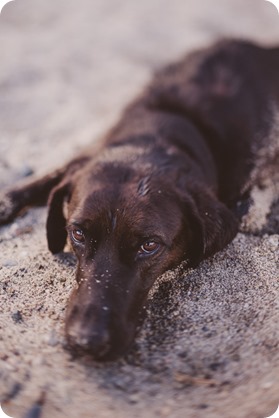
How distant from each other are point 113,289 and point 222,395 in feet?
2.27

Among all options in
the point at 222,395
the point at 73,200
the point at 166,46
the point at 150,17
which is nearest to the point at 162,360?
the point at 222,395

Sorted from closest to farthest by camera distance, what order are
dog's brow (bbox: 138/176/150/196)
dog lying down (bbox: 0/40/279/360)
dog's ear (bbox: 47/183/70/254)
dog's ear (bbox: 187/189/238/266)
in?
dog lying down (bbox: 0/40/279/360)
dog's brow (bbox: 138/176/150/196)
dog's ear (bbox: 187/189/238/266)
dog's ear (bbox: 47/183/70/254)

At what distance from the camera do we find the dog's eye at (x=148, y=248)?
2.66 m

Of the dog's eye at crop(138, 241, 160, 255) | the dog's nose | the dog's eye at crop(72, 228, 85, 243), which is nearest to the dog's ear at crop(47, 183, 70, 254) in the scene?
the dog's eye at crop(72, 228, 85, 243)

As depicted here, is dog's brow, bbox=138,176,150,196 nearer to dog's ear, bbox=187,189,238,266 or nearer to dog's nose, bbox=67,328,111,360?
dog's ear, bbox=187,189,238,266

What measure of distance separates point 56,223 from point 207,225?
93cm

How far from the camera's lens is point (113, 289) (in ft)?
8.14

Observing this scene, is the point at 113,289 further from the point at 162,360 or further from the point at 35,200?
the point at 35,200

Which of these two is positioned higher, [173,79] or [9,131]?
[173,79]

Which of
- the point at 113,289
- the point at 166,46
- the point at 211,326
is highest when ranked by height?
the point at 113,289

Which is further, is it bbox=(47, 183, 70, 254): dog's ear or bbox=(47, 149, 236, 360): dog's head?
bbox=(47, 183, 70, 254): dog's ear

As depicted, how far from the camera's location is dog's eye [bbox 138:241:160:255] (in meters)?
2.66

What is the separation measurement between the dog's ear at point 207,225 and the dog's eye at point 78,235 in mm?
621

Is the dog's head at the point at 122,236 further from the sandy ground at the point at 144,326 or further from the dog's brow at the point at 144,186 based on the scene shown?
the sandy ground at the point at 144,326
